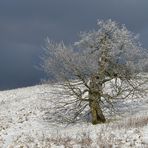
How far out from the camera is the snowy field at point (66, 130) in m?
23.0

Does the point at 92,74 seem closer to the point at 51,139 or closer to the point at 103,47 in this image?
the point at 103,47

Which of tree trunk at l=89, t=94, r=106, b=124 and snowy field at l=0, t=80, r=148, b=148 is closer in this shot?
snowy field at l=0, t=80, r=148, b=148

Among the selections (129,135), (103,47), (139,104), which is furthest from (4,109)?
(129,135)

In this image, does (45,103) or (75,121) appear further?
(45,103)

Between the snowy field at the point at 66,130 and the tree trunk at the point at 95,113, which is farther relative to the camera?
the tree trunk at the point at 95,113

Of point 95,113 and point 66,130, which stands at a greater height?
point 95,113

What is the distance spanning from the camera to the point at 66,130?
29.8 metres

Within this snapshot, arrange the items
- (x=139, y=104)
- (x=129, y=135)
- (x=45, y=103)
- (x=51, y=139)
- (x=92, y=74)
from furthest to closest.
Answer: (x=45, y=103) → (x=139, y=104) → (x=92, y=74) → (x=51, y=139) → (x=129, y=135)

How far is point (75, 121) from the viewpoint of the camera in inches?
1315

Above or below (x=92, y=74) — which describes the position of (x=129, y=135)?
below

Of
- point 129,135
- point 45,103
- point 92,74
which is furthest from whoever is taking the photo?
point 45,103

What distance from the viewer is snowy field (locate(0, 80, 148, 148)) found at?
22984 mm

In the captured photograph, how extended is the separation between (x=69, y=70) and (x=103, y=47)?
101 inches

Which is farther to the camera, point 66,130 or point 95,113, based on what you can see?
point 95,113
